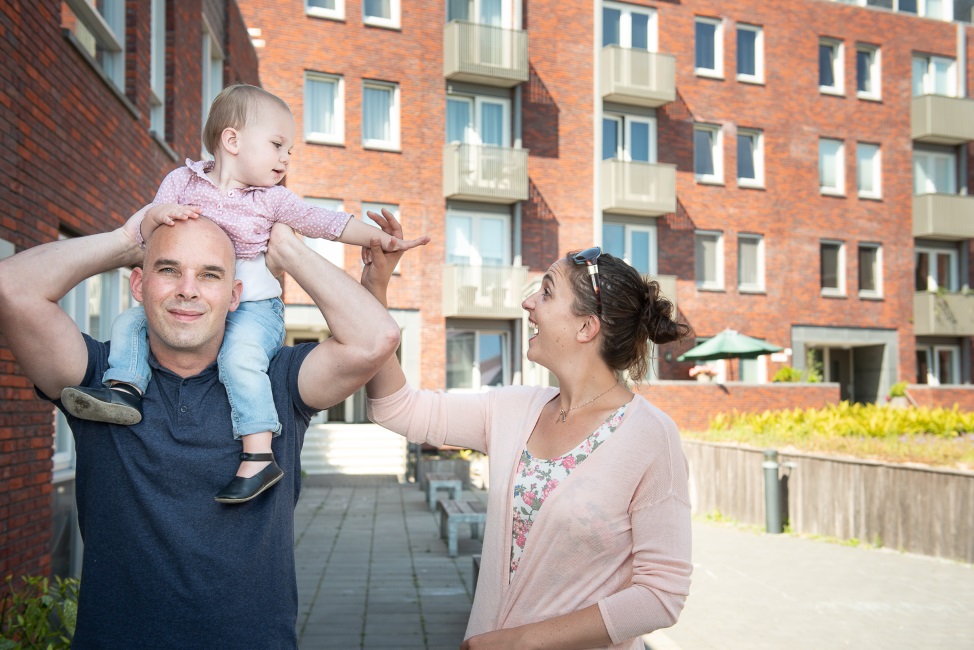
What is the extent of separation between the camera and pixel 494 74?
26.3 metres

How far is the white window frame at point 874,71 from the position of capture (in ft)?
107

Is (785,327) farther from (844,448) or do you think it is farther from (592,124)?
(844,448)

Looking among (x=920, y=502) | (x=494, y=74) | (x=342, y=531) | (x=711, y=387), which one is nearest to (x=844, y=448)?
(x=920, y=502)

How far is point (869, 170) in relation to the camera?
108 feet

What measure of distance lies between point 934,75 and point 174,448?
120ft

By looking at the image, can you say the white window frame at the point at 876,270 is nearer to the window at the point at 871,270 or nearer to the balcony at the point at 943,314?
the window at the point at 871,270

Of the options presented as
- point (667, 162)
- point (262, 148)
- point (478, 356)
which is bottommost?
point (478, 356)

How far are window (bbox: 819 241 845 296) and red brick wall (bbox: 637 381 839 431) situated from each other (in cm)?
606

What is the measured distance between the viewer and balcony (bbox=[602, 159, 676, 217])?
27.8 m

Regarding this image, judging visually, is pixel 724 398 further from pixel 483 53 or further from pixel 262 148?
pixel 262 148

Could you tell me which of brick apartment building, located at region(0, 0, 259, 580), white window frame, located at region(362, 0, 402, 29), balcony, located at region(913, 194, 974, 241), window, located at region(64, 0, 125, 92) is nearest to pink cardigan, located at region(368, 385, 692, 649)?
brick apartment building, located at region(0, 0, 259, 580)

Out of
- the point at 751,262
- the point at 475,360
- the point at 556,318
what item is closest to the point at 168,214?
the point at 556,318

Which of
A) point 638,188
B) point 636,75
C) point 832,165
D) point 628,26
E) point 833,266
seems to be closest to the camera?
point 638,188

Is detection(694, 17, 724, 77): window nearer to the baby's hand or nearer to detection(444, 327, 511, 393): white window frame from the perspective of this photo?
detection(444, 327, 511, 393): white window frame
